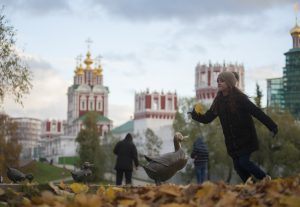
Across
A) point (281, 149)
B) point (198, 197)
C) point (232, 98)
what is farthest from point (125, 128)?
point (198, 197)

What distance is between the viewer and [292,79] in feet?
344

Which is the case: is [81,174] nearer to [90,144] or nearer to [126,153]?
[126,153]

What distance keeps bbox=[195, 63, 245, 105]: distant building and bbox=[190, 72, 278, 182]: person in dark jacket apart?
10422 cm

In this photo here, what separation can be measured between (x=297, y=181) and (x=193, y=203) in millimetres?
1308

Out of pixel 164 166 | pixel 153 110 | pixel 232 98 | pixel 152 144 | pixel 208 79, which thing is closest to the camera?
pixel 232 98

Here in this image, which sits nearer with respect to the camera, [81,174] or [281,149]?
[81,174]

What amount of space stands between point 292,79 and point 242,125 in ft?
320

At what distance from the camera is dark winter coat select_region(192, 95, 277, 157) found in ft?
29.7

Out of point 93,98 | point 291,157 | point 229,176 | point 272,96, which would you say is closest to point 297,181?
point 291,157

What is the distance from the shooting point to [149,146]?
3012 inches

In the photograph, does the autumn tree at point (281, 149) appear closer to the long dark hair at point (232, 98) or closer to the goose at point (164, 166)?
the goose at point (164, 166)

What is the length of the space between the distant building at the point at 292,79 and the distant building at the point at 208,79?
10077 millimetres

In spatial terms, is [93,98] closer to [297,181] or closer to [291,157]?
[291,157]

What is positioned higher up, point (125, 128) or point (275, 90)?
point (275, 90)
